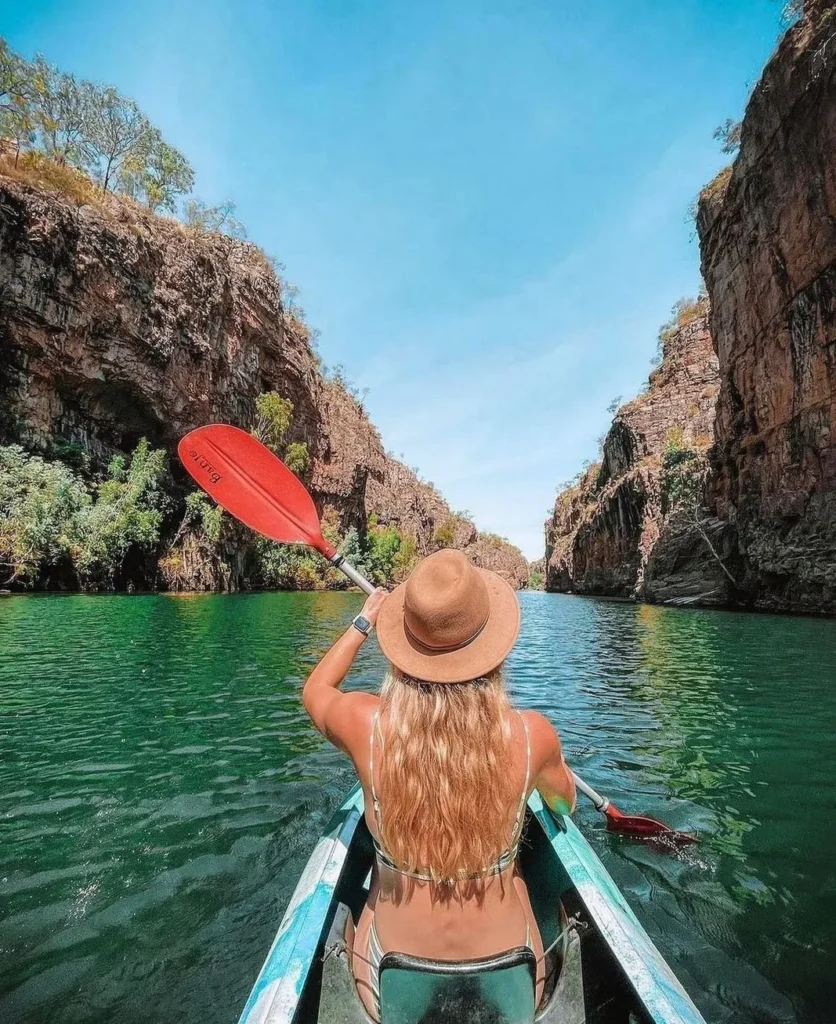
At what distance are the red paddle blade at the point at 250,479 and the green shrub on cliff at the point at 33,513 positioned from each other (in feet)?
75.3

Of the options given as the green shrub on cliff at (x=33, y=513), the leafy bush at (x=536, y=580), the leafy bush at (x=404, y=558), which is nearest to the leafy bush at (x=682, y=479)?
the leafy bush at (x=404, y=558)

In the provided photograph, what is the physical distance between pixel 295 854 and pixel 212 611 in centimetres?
1641

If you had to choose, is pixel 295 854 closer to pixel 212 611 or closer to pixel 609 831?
pixel 609 831

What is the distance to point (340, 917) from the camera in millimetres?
2078

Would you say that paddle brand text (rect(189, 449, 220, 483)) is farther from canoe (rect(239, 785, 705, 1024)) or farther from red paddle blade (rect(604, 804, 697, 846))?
red paddle blade (rect(604, 804, 697, 846))

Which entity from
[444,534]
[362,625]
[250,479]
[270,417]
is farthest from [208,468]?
[444,534]

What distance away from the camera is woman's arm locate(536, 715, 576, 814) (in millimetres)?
1633

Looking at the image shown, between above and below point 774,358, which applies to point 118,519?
below

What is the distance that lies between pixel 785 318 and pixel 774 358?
158cm

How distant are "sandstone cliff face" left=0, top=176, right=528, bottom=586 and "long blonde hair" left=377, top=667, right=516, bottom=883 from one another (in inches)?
1181

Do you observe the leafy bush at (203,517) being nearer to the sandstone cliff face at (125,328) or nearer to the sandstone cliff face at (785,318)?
the sandstone cliff face at (125,328)

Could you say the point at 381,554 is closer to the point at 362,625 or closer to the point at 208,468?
the point at 208,468

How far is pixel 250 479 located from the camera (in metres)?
3.81

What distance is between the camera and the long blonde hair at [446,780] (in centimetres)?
148
